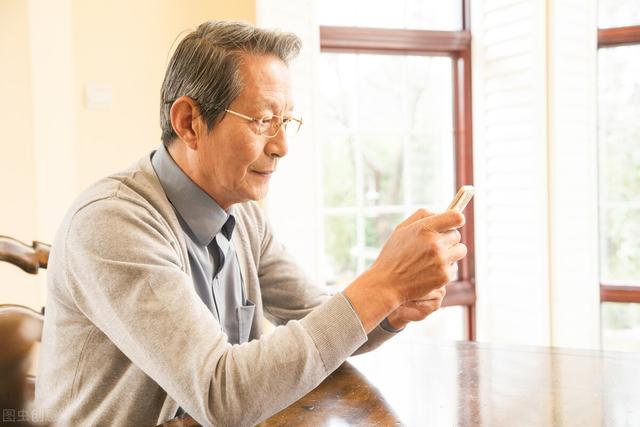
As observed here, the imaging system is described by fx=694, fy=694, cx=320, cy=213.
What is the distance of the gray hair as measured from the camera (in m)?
1.18

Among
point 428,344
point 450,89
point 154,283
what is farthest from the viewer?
point 450,89

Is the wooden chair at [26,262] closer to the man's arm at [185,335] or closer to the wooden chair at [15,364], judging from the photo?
the wooden chair at [15,364]

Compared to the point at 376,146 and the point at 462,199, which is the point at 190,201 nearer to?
the point at 462,199

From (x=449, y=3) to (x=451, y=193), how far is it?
85cm

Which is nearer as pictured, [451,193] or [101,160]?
[101,160]

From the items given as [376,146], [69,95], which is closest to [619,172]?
[376,146]

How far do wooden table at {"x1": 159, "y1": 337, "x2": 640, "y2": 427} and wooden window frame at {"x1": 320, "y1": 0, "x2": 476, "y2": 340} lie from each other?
5.67 feet

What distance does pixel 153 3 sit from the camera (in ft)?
8.24

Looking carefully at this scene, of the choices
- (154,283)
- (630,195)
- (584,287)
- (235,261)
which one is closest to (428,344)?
(235,261)

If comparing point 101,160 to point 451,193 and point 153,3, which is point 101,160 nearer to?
point 153,3

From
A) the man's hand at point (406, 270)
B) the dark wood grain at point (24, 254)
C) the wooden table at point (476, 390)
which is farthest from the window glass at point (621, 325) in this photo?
the dark wood grain at point (24, 254)

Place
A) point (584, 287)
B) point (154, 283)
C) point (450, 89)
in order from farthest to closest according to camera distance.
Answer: point (450, 89) < point (584, 287) < point (154, 283)

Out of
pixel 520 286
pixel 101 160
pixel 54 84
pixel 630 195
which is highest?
pixel 54 84

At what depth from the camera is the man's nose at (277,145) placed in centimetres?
125
